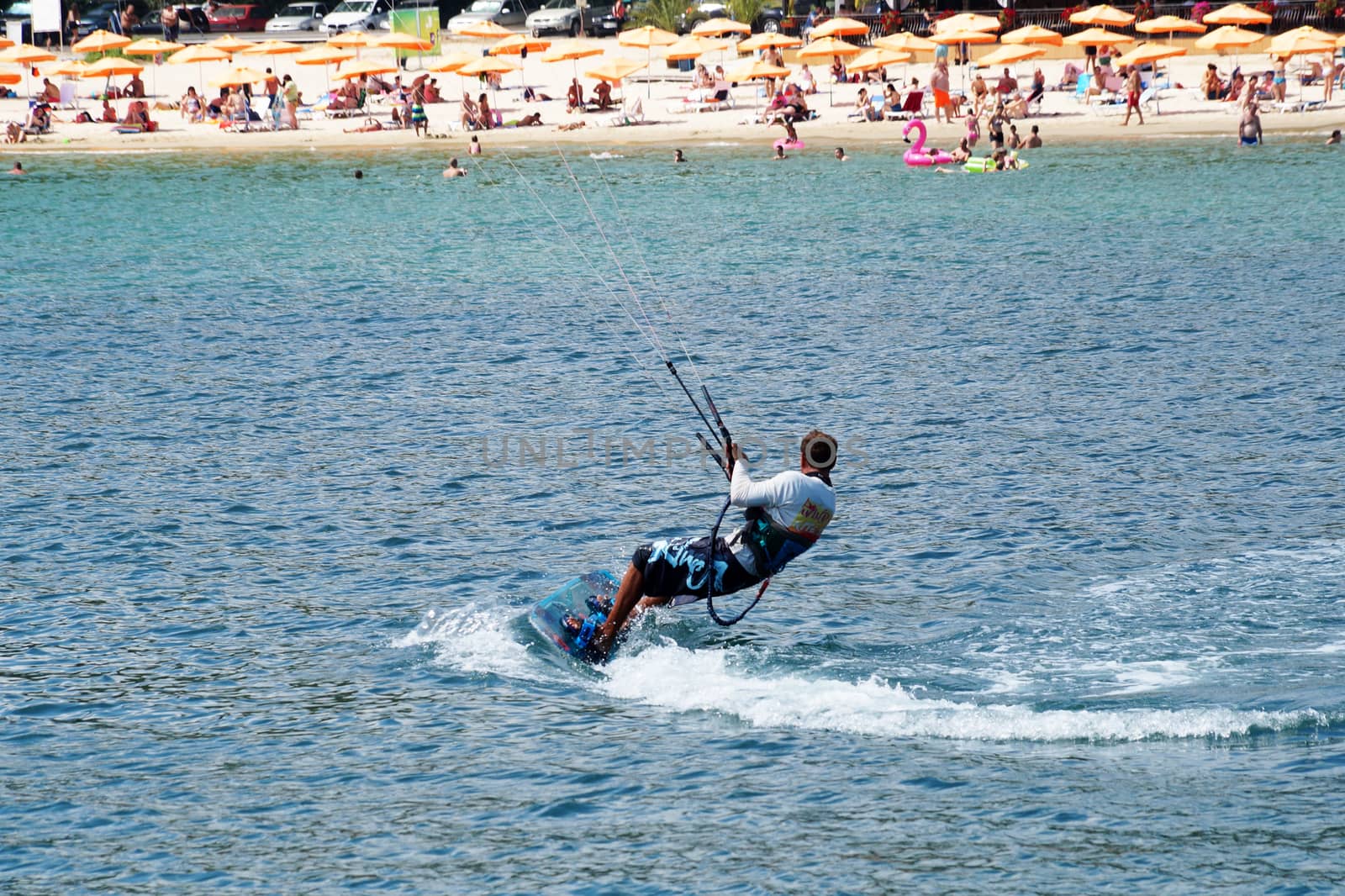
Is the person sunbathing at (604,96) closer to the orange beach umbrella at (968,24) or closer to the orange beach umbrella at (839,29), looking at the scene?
the orange beach umbrella at (839,29)

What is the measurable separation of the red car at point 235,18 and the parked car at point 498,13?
1208 centimetres

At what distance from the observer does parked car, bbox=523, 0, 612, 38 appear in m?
81.2

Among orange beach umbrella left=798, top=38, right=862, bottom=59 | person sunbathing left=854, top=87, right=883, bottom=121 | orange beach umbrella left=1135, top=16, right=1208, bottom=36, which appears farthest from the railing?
person sunbathing left=854, top=87, right=883, bottom=121

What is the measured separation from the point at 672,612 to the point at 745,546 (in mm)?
1835

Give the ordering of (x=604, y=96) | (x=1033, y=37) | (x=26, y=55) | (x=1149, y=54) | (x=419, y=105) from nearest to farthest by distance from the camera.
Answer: (x=1149, y=54), (x=1033, y=37), (x=419, y=105), (x=604, y=96), (x=26, y=55)

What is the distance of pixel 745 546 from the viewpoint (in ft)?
44.0

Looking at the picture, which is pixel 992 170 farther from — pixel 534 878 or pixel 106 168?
pixel 534 878

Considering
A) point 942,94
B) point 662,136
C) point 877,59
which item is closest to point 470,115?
point 662,136

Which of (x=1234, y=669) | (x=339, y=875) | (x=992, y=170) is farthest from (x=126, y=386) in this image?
(x=992, y=170)

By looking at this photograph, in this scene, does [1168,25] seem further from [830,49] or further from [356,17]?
[356,17]

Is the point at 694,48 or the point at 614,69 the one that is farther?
the point at 694,48

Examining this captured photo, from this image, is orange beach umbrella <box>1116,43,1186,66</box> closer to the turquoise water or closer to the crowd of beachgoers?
the crowd of beachgoers

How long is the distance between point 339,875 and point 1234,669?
7.33 meters

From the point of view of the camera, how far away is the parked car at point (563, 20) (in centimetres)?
8125
